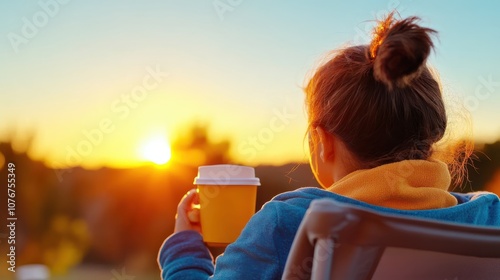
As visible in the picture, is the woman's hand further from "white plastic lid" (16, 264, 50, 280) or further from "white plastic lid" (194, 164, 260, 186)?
"white plastic lid" (16, 264, 50, 280)

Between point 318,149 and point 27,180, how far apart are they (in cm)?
649

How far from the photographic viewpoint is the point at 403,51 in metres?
1.16

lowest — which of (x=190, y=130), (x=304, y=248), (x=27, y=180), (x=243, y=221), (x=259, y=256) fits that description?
(x=27, y=180)

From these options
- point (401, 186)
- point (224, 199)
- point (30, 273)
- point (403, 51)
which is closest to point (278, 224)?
point (401, 186)

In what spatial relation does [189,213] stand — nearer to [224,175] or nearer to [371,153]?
[224,175]

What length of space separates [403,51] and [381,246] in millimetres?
464

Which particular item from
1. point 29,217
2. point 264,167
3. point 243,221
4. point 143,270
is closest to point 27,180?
point 29,217

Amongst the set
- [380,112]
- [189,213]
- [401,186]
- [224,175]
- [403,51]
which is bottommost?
[189,213]

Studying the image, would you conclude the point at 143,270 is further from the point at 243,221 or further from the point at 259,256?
the point at 259,256

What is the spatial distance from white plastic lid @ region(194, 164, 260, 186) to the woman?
22cm

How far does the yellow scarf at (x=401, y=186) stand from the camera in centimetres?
121

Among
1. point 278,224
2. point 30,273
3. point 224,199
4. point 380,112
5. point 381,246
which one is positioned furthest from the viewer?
point 30,273

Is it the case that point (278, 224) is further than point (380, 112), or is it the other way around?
point (380, 112)

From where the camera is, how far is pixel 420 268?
90 cm
